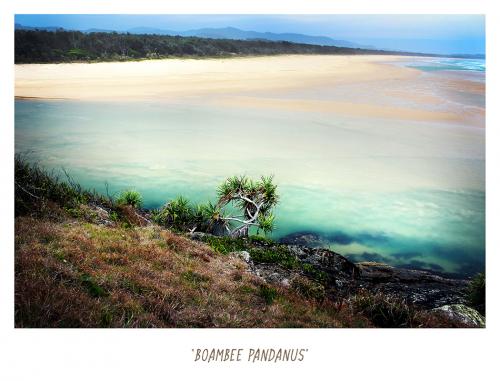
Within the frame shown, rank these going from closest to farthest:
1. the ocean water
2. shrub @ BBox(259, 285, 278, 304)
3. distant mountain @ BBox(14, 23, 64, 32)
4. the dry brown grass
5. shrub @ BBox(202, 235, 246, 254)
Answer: the dry brown grass, shrub @ BBox(259, 285, 278, 304), distant mountain @ BBox(14, 23, 64, 32), the ocean water, shrub @ BBox(202, 235, 246, 254)

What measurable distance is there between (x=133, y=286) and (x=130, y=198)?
1.81 meters

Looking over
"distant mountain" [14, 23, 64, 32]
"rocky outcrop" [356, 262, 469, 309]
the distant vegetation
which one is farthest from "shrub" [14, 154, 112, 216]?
"rocky outcrop" [356, 262, 469, 309]

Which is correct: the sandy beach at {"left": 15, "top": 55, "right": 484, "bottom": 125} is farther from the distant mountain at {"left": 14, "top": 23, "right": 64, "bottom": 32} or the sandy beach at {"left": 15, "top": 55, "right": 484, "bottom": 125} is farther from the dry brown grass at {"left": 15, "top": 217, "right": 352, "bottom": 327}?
the dry brown grass at {"left": 15, "top": 217, "right": 352, "bottom": 327}

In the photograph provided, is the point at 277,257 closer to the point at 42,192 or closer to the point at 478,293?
the point at 478,293

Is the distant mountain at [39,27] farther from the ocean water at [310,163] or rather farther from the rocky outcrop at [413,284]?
the rocky outcrop at [413,284]

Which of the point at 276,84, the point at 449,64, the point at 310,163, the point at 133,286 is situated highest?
the point at 449,64

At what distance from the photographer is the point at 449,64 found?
25.3 feet

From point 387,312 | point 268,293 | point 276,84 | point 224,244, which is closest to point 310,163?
point 276,84

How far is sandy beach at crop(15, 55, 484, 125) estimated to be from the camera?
7.49 metres

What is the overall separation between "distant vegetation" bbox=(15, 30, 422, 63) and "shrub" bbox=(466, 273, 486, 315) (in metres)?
4.01

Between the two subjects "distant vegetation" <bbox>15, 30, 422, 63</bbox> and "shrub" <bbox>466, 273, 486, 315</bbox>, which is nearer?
"shrub" <bbox>466, 273, 486, 315</bbox>

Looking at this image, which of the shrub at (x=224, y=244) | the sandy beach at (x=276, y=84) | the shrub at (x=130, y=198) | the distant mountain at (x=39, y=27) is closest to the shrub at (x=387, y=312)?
the shrub at (x=224, y=244)

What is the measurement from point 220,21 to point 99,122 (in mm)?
2432
